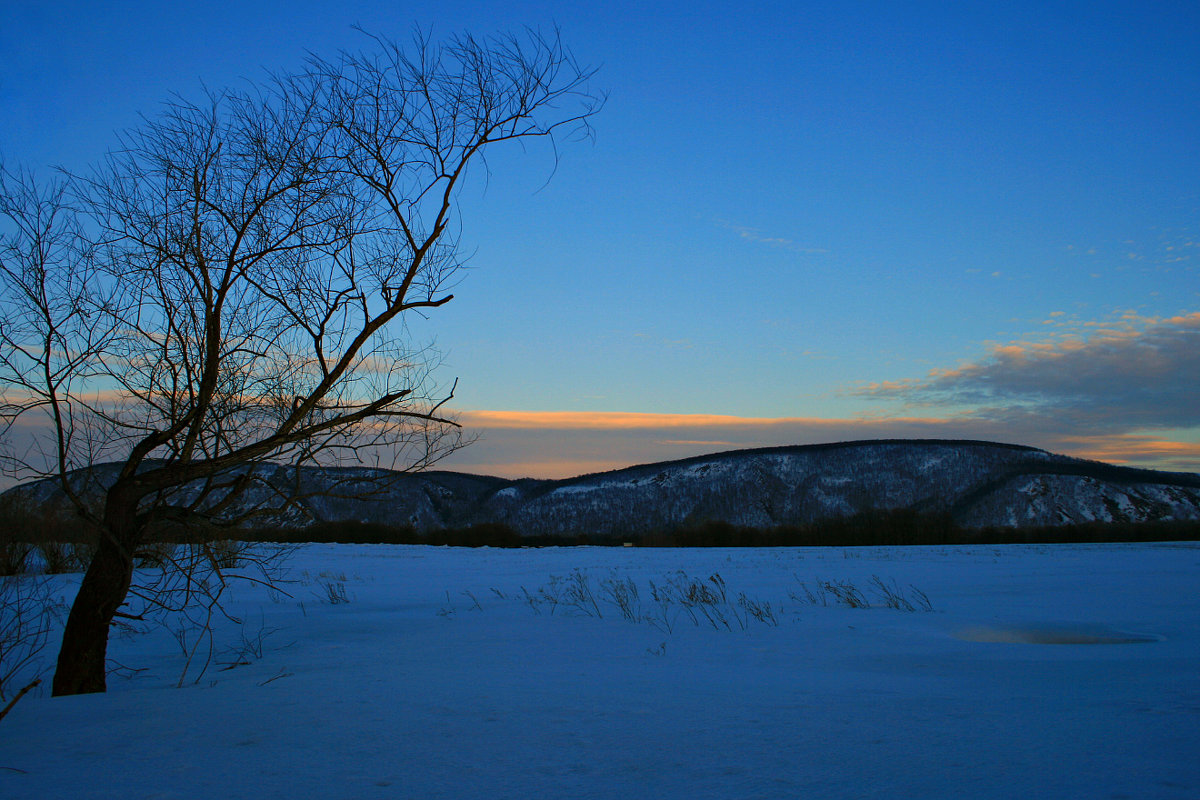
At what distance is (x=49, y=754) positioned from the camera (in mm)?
3518

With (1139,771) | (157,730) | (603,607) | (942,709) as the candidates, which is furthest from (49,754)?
(603,607)

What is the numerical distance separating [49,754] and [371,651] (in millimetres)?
3905

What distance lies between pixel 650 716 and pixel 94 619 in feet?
15.3

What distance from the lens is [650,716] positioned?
4.09 m

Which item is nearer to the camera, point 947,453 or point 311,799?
point 311,799

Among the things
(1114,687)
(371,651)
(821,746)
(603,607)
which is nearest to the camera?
(821,746)

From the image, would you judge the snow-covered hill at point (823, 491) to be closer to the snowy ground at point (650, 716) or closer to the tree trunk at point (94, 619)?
the snowy ground at point (650, 716)

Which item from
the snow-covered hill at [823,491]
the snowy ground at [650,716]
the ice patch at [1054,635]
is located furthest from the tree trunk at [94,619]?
the snow-covered hill at [823,491]

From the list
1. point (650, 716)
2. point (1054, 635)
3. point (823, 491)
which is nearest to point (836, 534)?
point (823, 491)

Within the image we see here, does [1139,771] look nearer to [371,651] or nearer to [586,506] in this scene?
[371,651]

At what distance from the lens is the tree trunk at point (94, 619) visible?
566 centimetres

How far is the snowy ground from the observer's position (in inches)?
117

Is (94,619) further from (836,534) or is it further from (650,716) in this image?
(836,534)

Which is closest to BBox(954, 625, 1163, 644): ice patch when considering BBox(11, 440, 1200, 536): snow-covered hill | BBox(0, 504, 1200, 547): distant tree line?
BBox(0, 504, 1200, 547): distant tree line
